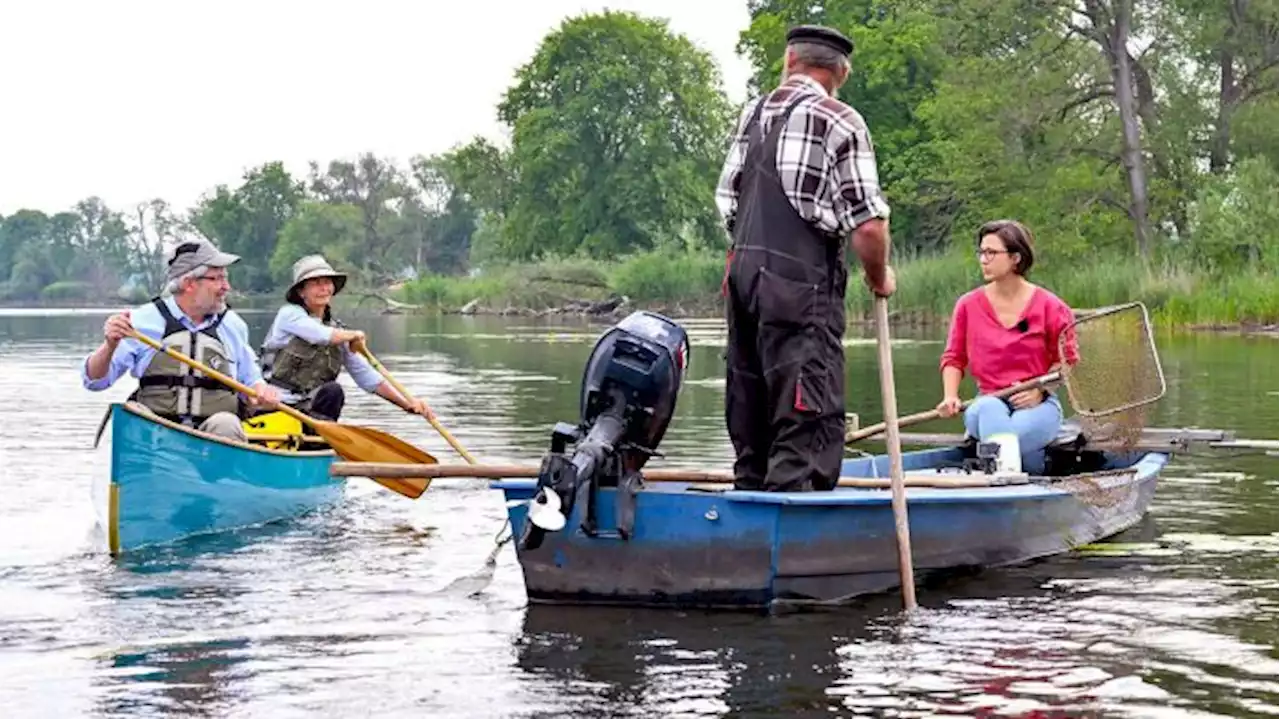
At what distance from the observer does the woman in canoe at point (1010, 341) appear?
905 cm

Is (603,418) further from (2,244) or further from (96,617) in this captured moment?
(2,244)

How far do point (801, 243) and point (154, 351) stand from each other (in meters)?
3.85

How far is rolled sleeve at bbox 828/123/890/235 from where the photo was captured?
683 centimetres

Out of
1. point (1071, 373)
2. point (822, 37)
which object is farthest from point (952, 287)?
point (822, 37)

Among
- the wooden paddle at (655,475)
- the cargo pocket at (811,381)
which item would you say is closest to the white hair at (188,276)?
the wooden paddle at (655,475)

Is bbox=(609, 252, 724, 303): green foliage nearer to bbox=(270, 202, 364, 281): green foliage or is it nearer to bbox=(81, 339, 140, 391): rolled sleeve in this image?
bbox=(81, 339, 140, 391): rolled sleeve

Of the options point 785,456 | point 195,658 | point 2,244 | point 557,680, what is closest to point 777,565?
point 785,456

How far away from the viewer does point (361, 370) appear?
10.9 metres

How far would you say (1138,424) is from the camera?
9711 mm

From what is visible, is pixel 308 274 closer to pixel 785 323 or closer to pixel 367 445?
pixel 367 445

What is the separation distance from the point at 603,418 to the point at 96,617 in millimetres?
2060

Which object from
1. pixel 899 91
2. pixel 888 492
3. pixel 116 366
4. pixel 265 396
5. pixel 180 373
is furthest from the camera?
pixel 899 91

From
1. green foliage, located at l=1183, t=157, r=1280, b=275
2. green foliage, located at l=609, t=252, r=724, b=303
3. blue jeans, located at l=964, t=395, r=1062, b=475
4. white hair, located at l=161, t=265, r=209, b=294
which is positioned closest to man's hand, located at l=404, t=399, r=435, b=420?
white hair, located at l=161, t=265, r=209, b=294

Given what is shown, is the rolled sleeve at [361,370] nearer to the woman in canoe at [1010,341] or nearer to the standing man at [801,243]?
the woman in canoe at [1010,341]
